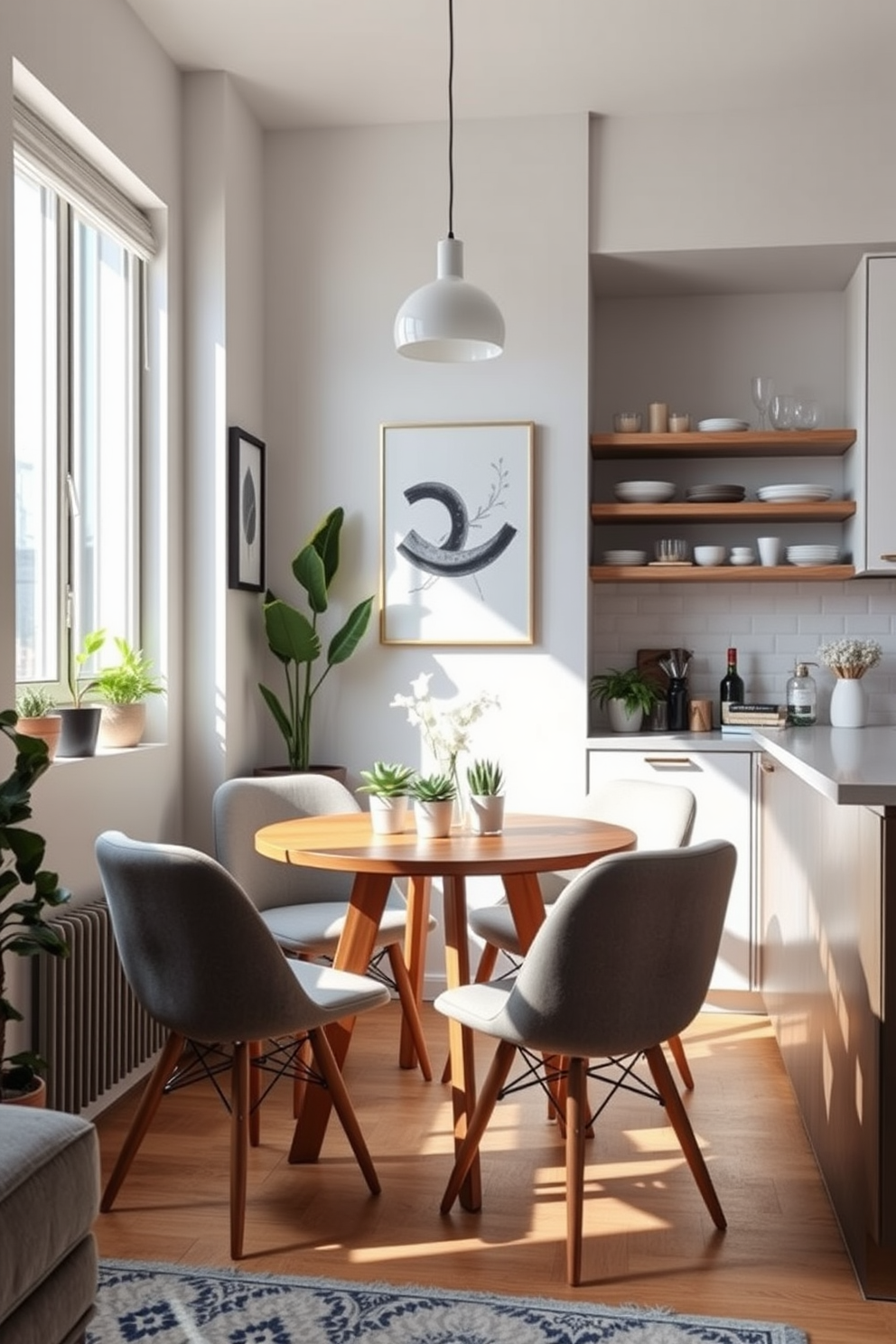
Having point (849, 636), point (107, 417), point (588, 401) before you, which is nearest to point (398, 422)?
point (588, 401)

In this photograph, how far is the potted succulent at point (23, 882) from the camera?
8.05 ft

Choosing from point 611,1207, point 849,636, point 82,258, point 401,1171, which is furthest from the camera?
point 849,636

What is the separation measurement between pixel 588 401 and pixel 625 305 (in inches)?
31.4

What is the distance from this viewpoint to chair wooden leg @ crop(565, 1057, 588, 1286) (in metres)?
2.46

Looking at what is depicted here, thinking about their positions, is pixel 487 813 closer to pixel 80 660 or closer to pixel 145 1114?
pixel 145 1114

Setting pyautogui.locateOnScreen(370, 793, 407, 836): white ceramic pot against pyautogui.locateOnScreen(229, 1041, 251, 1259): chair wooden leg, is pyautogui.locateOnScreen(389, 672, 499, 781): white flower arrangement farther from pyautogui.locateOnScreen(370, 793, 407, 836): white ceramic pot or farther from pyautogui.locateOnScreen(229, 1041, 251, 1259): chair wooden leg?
pyautogui.locateOnScreen(229, 1041, 251, 1259): chair wooden leg

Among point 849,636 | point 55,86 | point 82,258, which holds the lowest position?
point 849,636

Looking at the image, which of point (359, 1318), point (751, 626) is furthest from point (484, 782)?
point (751, 626)

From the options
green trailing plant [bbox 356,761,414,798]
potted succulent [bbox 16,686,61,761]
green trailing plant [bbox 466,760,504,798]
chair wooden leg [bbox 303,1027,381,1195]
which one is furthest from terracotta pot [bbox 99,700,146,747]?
chair wooden leg [bbox 303,1027,381,1195]

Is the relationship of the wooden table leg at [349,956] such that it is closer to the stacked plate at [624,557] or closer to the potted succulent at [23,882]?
the potted succulent at [23,882]

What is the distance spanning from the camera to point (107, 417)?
3.87 metres

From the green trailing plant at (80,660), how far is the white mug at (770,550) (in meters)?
2.41

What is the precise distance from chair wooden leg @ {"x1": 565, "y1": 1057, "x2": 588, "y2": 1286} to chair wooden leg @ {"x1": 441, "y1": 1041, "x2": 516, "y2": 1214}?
16 centimetres

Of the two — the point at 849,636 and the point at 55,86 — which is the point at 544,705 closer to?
the point at 849,636
